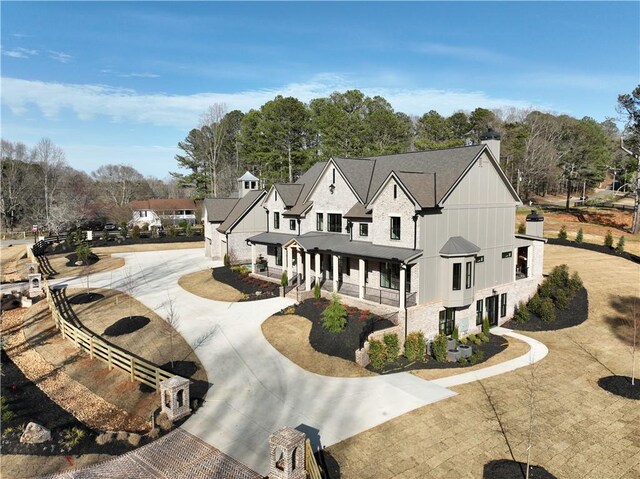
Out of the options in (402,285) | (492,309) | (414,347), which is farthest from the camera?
(492,309)

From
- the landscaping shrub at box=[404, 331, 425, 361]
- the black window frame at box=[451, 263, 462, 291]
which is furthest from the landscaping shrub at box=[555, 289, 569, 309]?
the landscaping shrub at box=[404, 331, 425, 361]

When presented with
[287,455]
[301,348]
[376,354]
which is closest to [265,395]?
[301,348]

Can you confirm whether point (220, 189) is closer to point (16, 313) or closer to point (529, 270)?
point (16, 313)

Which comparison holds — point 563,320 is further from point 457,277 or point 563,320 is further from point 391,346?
point 391,346

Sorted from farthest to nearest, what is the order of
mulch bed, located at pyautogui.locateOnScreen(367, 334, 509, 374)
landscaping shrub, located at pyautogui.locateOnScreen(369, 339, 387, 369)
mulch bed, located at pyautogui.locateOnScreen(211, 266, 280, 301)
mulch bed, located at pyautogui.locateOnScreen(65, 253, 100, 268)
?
mulch bed, located at pyautogui.locateOnScreen(65, 253, 100, 268) < mulch bed, located at pyautogui.locateOnScreen(211, 266, 280, 301) < mulch bed, located at pyautogui.locateOnScreen(367, 334, 509, 374) < landscaping shrub, located at pyautogui.locateOnScreen(369, 339, 387, 369)

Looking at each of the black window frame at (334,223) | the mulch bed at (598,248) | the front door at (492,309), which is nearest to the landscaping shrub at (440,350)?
the front door at (492,309)

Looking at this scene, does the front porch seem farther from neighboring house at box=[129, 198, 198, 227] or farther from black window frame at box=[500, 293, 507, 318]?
neighboring house at box=[129, 198, 198, 227]
